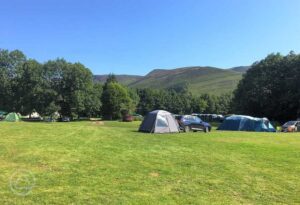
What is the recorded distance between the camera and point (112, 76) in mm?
105062

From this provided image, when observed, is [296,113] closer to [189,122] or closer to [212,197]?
[189,122]

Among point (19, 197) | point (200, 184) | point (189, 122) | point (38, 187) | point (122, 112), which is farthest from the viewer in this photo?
point (122, 112)

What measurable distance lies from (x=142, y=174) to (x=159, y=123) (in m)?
15.5

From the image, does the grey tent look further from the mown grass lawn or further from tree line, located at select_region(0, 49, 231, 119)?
tree line, located at select_region(0, 49, 231, 119)

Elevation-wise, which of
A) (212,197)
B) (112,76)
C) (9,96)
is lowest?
(212,197)

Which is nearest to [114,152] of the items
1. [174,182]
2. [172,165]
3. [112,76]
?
[172,165]

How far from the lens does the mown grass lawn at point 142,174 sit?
7.61 meters

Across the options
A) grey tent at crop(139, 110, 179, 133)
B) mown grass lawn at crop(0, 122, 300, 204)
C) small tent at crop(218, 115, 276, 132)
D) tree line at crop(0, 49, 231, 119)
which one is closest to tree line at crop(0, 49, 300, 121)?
tree line at crop(0, 49, 231, 119)

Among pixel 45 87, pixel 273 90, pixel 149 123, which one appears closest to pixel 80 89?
pixel 45 87

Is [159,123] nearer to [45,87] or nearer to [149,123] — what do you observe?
[149,123]

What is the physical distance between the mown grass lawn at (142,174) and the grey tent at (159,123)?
10667 millimetres

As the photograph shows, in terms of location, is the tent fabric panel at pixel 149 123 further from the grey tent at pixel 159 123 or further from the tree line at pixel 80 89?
the tree line at pixel 80 89

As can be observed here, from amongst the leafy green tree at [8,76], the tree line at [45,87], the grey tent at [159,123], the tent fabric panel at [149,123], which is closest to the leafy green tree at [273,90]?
the tree line at [45,87]

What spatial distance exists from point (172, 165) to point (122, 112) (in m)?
81.3
